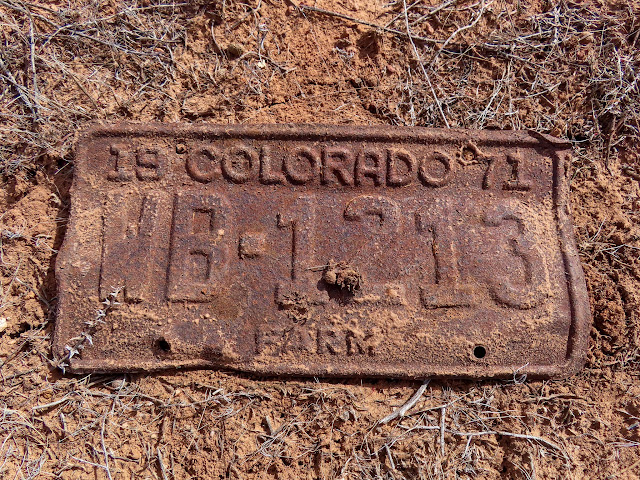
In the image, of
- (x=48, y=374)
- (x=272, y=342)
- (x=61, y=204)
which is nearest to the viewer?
(x=272, y=342)

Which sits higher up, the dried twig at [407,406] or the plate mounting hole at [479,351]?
the plate mounting hole at [479,351]

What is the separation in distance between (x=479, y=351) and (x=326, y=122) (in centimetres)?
128

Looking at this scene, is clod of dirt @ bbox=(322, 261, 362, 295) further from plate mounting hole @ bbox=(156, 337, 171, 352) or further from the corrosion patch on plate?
plate mounting hole @ bbox=(156, 337, 171, 352)

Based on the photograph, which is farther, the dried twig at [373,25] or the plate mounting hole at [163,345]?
the dried twig at [373,25]

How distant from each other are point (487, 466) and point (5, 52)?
10.0ft

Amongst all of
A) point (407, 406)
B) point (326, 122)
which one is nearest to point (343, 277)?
point (407, 406)

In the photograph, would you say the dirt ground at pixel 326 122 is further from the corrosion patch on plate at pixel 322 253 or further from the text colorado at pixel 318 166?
the text colorado at pixel 318 166

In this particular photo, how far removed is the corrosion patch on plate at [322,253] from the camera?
1704mm

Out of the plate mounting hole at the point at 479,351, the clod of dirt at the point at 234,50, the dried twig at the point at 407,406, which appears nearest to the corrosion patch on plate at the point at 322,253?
the plate mounting hole at the point at 479,351

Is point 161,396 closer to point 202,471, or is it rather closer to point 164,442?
point 164,442

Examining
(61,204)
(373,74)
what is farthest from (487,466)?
(61,204)

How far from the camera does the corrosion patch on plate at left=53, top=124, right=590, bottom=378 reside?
1.70m

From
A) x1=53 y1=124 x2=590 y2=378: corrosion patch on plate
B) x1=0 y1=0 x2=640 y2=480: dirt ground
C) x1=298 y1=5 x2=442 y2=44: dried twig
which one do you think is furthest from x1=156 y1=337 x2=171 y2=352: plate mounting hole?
x1=298 y1=5 x2=442 y2=44: dried twig

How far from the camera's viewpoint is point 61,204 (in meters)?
1.97
